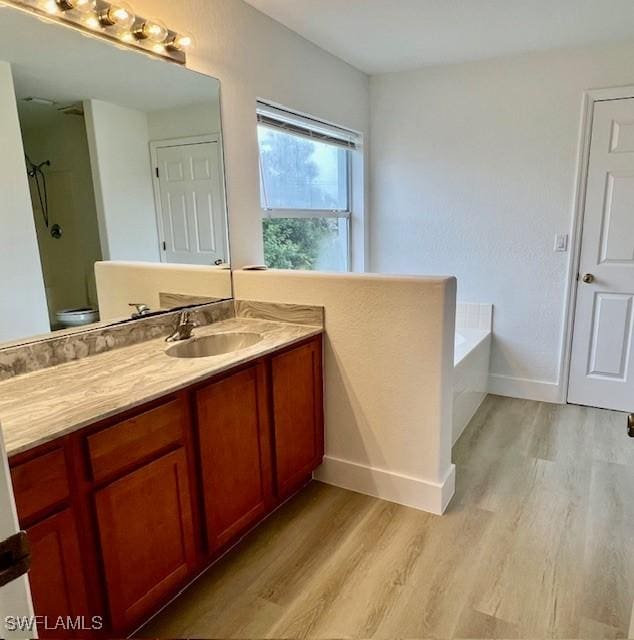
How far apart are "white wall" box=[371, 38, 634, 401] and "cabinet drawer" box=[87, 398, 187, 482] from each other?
105 inches

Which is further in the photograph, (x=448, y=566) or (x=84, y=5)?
(x=448, y=566)

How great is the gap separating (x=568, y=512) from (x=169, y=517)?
1.74 meters

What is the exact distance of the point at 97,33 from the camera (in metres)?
1.79

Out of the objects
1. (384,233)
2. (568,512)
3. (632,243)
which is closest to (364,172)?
(384,233)

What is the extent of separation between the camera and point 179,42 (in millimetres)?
2025

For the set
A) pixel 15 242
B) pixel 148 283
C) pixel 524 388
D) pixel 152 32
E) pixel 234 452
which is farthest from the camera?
pixel 524 388

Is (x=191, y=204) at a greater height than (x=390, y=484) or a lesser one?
greater

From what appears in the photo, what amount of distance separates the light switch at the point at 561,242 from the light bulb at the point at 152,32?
2.68 metres

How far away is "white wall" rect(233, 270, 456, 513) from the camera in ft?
6.75

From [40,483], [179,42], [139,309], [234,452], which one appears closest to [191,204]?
[139,309]

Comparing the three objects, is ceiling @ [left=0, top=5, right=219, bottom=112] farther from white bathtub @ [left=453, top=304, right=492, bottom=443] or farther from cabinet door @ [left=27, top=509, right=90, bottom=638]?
Answer: white bathtub @ [left=453, top=304, right=492, bottom=443]

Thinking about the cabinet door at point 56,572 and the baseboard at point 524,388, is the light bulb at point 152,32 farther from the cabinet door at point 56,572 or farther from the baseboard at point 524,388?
the baseboard at point 524,388

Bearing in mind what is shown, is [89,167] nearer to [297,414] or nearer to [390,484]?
[297,414]

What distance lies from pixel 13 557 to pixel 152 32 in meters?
1.99
